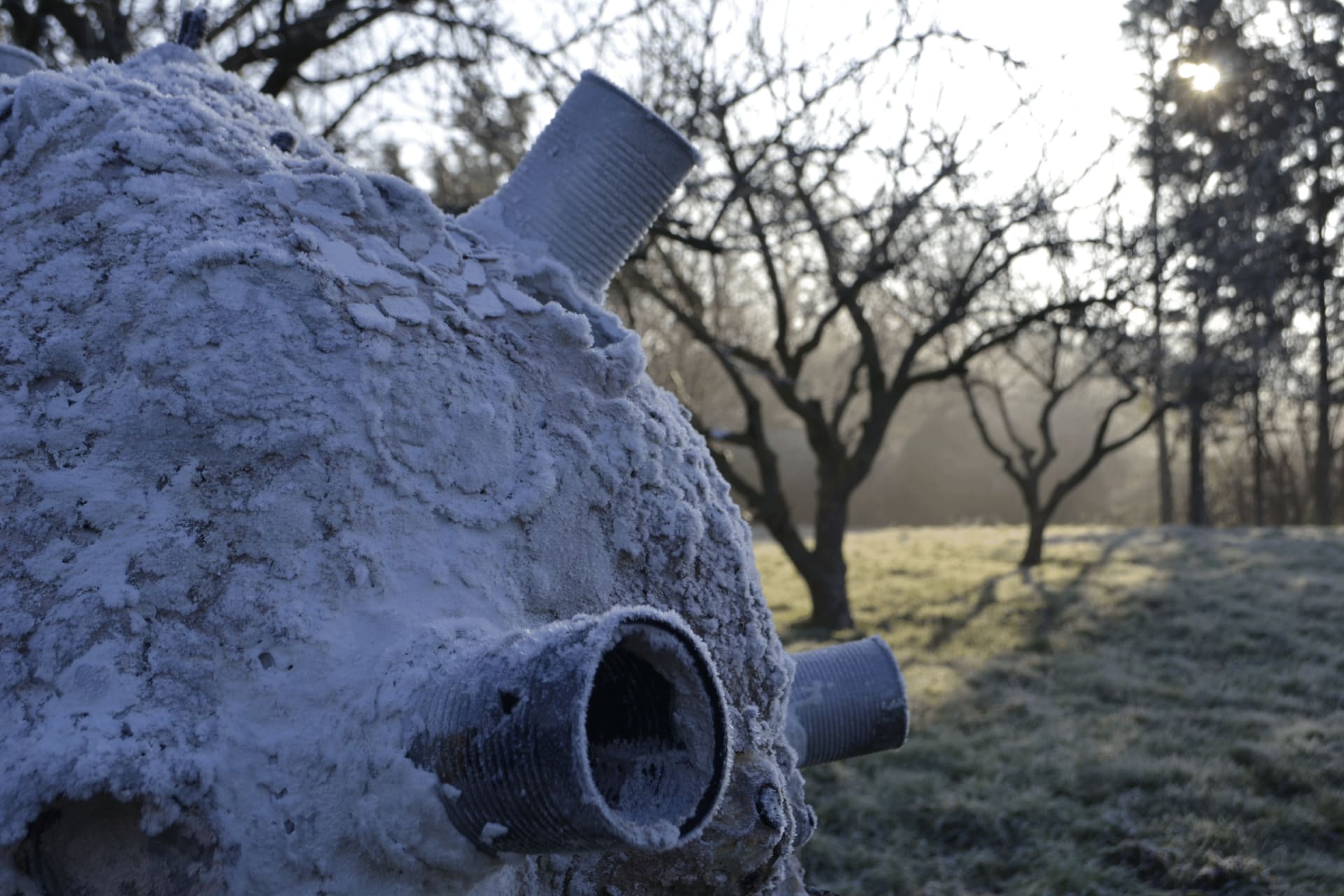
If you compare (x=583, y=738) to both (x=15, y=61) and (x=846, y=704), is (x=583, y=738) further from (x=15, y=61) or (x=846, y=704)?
(x=15, y=61)

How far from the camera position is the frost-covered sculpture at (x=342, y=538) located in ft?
4.91

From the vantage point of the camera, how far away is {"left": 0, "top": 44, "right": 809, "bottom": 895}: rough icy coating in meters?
1.58

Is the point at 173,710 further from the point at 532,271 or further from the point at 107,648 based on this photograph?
the point at 532,271

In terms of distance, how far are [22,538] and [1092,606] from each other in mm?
10188

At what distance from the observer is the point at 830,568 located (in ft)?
33.6

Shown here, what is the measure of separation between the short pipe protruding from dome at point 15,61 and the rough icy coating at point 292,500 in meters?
0.67

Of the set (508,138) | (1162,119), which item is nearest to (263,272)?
(508,138)

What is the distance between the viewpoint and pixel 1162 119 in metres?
13.6

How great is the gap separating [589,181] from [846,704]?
1.46 meters

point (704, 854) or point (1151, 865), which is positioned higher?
point (704, 854)

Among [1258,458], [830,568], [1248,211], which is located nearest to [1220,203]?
[1248,211]

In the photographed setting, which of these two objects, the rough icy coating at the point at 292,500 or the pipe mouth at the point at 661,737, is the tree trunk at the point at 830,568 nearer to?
the rough icy coating at the point at 292,500

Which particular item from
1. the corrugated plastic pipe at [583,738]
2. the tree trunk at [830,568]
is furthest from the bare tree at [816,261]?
the corrugated plastic pipe at [583,738]

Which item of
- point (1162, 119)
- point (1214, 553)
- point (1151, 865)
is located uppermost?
point (1162, 119)
